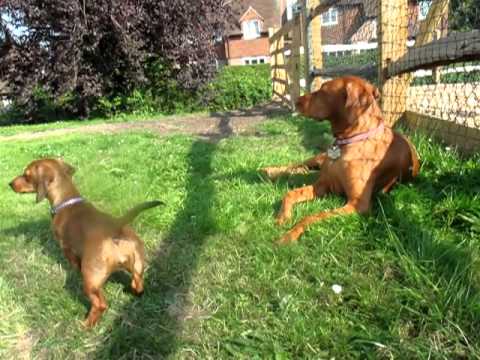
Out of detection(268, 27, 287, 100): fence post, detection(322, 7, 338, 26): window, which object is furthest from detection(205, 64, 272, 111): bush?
detection(322, 7, 338, 26): window

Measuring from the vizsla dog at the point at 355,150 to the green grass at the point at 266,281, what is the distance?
110 millimetres

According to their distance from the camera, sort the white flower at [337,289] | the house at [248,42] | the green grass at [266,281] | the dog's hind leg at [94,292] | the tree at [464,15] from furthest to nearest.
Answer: the house at [248,42] → the tree at [464,15] → the dog's hind leg at [94,292] → the white flower at [337,289] → the green grass at [266,281]

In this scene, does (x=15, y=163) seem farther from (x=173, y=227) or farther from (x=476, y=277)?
(x=476, y=277)

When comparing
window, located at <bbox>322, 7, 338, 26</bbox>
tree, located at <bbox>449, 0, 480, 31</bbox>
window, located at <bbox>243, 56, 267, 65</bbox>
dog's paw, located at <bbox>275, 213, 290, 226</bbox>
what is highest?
window, located at <bbox>322, 7, 338, 26</bbox>

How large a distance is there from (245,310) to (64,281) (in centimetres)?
127

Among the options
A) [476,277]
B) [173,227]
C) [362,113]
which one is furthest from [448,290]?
[173,227]

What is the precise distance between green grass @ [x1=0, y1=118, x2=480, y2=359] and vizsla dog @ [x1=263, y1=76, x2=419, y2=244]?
0.11 m

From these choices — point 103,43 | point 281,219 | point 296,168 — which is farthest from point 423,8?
point 103,43

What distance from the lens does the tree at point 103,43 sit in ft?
41.4

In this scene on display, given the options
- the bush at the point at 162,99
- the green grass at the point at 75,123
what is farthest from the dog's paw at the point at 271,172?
the bush at the point at 162,99

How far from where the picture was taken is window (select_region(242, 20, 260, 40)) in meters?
41.4

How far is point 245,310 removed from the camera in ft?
7.96

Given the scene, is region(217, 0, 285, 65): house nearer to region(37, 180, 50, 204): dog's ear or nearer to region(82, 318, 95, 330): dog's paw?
region(37, 180, 50, 204): dog's ear

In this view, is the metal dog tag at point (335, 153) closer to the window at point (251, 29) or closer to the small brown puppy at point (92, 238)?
the small brown puppy at point (92, 238)
